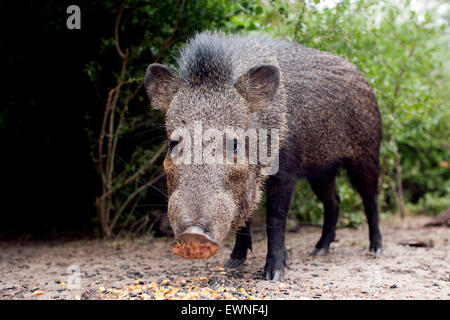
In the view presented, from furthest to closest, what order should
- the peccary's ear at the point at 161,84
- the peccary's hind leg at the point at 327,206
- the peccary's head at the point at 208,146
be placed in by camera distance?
the peccary's hind leg at the point at 327,206 → the peccary's ear at the point at 161,84 → the peccary's head at the point at 208,146

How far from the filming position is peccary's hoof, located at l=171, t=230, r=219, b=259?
2.72 m

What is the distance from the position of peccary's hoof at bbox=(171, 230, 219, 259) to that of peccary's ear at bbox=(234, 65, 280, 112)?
145 centimetres

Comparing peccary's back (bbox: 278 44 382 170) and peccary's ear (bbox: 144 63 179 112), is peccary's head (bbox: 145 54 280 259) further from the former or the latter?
peccary's back (bbox: 278 44 382 170)

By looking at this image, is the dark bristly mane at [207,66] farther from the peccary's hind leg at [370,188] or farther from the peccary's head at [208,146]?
the peccary's hind leg at [370,188]

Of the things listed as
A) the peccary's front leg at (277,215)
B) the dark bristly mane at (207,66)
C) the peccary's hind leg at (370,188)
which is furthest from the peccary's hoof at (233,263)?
the dark bristly mane at (207,66)

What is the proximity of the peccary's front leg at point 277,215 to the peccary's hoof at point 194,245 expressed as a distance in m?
1.45

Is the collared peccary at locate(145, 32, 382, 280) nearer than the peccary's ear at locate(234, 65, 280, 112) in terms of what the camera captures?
Yes

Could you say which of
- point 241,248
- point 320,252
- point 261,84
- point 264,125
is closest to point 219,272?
point 241,248

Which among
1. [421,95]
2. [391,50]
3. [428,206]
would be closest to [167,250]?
[421,95]

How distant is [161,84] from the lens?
400cm

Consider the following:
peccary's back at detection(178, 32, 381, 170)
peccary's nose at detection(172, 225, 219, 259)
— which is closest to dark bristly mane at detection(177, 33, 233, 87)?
peccary's back at detection(178, 32, 381, 170)

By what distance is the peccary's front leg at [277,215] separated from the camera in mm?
4129

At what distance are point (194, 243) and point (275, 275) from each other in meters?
1.53

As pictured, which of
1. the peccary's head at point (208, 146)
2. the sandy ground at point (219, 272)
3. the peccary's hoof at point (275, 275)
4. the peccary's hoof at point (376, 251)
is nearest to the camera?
the peccary's head at point (208, 146)
